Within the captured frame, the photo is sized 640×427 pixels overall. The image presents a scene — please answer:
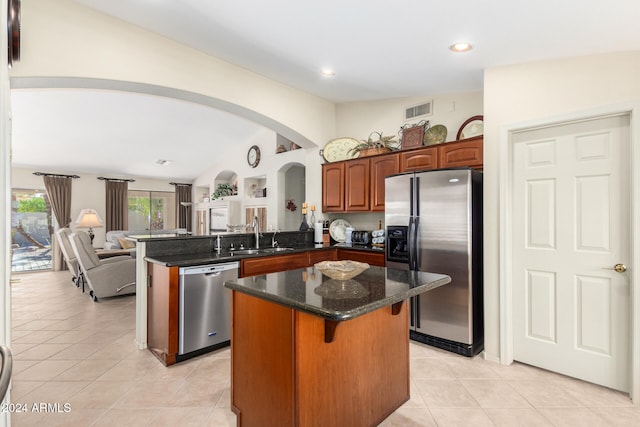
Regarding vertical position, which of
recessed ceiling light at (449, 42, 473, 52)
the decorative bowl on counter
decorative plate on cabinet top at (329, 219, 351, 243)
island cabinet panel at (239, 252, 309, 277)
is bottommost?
island cabinet panel at (239, 252, 309, 277)

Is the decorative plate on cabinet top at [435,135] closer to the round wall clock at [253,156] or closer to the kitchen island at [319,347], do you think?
the kitchen island at [319,347]

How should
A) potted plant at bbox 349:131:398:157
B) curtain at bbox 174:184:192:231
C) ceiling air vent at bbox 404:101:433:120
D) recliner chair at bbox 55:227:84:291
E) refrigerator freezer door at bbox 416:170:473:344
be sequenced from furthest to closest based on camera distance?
curtain at bbox 174:184:192:231 → recliner chair at bbox 55:227:84:291 → potted plant at bbox 349:131:398:157 → ceiling air vent at bbox 404:101:433:120 → refrigerator freezer door at bbox 416:170:473:344

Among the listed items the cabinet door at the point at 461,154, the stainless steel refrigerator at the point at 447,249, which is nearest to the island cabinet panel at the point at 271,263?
the stainless steel refrigerator at the point at 447,249

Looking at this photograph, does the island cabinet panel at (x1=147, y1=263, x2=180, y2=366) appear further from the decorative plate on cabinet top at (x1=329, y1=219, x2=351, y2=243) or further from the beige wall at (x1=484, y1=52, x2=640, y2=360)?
the beige wall at (x1=484, y1=52, x2=640, y2=360)

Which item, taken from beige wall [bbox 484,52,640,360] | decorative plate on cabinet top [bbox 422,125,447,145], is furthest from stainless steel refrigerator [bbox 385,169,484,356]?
decorative plate on cabinet top [bbox 422,125,447,145]

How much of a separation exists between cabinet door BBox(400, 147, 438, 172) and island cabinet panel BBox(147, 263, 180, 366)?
263 centimetres

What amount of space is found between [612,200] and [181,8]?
352cm

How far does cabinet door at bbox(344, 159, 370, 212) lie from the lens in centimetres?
408

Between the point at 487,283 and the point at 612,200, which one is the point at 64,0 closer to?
the point at 487,283

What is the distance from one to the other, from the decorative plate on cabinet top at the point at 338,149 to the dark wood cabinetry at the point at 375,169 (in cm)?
15

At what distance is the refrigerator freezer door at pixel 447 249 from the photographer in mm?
2908

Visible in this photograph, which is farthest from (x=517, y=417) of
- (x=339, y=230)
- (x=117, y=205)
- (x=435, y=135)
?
(x=117, y=205)

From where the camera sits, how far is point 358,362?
5.94ft

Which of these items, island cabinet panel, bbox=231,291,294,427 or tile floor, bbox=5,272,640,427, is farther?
tile floor, bbox=5,272,640,427
